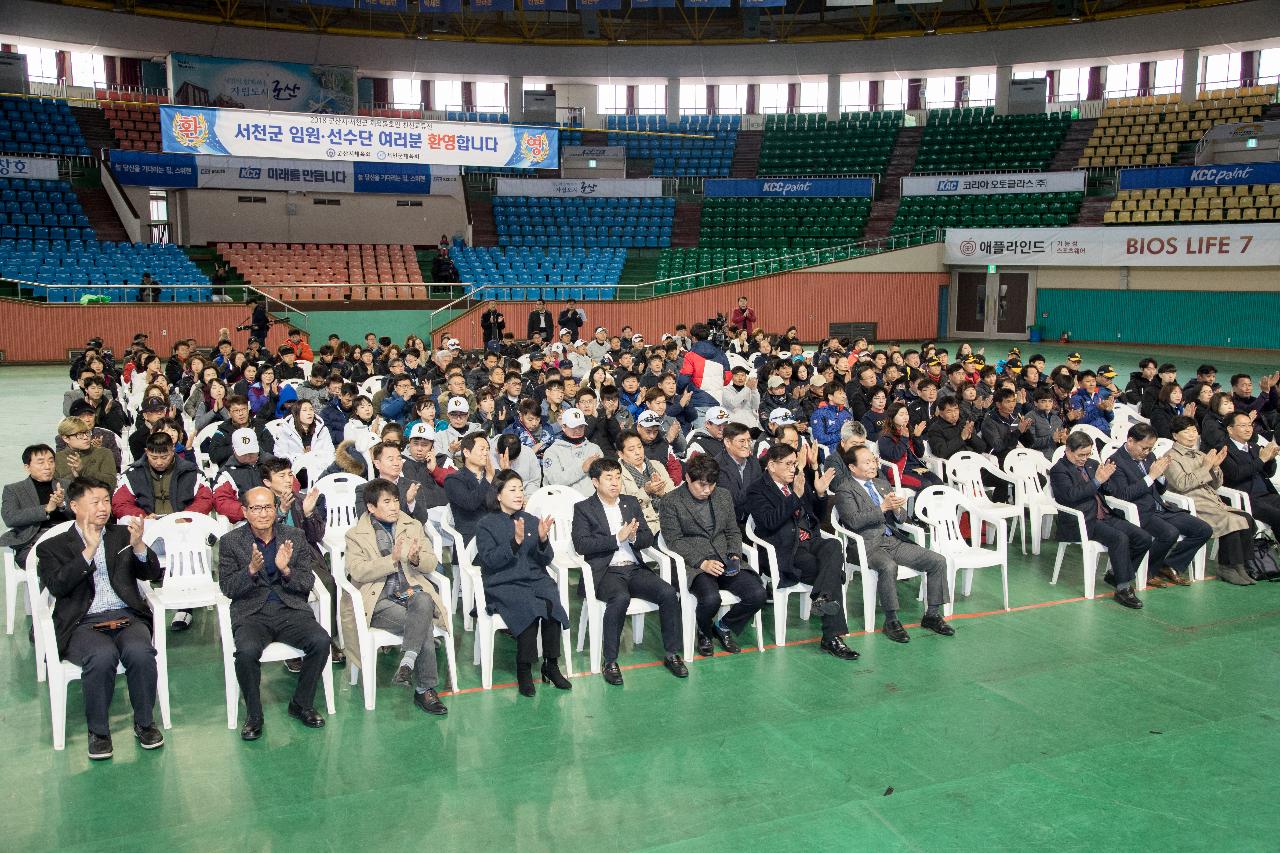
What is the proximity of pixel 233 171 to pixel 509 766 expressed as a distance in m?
28.9

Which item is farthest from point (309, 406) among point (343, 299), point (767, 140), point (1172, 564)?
point (767, 140)

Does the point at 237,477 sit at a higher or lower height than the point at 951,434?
lower

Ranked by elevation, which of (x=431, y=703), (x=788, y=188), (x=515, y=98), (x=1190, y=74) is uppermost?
(x=515, y=98)

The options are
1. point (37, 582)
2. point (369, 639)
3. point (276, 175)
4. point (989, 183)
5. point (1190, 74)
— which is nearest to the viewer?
point (369, 639)

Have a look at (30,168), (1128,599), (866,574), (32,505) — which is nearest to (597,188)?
(30,168)

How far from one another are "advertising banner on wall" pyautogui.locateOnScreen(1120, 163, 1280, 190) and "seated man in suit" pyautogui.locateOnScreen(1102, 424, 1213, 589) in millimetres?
23350

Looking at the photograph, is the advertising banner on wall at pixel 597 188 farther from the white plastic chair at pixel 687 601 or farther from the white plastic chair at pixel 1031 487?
the white plastic chair at pixel 687 601

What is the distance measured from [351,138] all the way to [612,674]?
2218 centimetres

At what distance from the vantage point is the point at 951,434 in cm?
1032

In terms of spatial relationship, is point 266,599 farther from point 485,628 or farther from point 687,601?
point 687,601

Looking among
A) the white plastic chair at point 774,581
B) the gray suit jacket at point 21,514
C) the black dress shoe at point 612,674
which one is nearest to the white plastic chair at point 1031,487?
the white plastic chair at point 774,581

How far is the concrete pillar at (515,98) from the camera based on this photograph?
3934 centimetres

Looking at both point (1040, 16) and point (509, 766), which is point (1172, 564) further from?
point (1040, 16)

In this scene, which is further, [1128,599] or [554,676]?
[1128,599]
